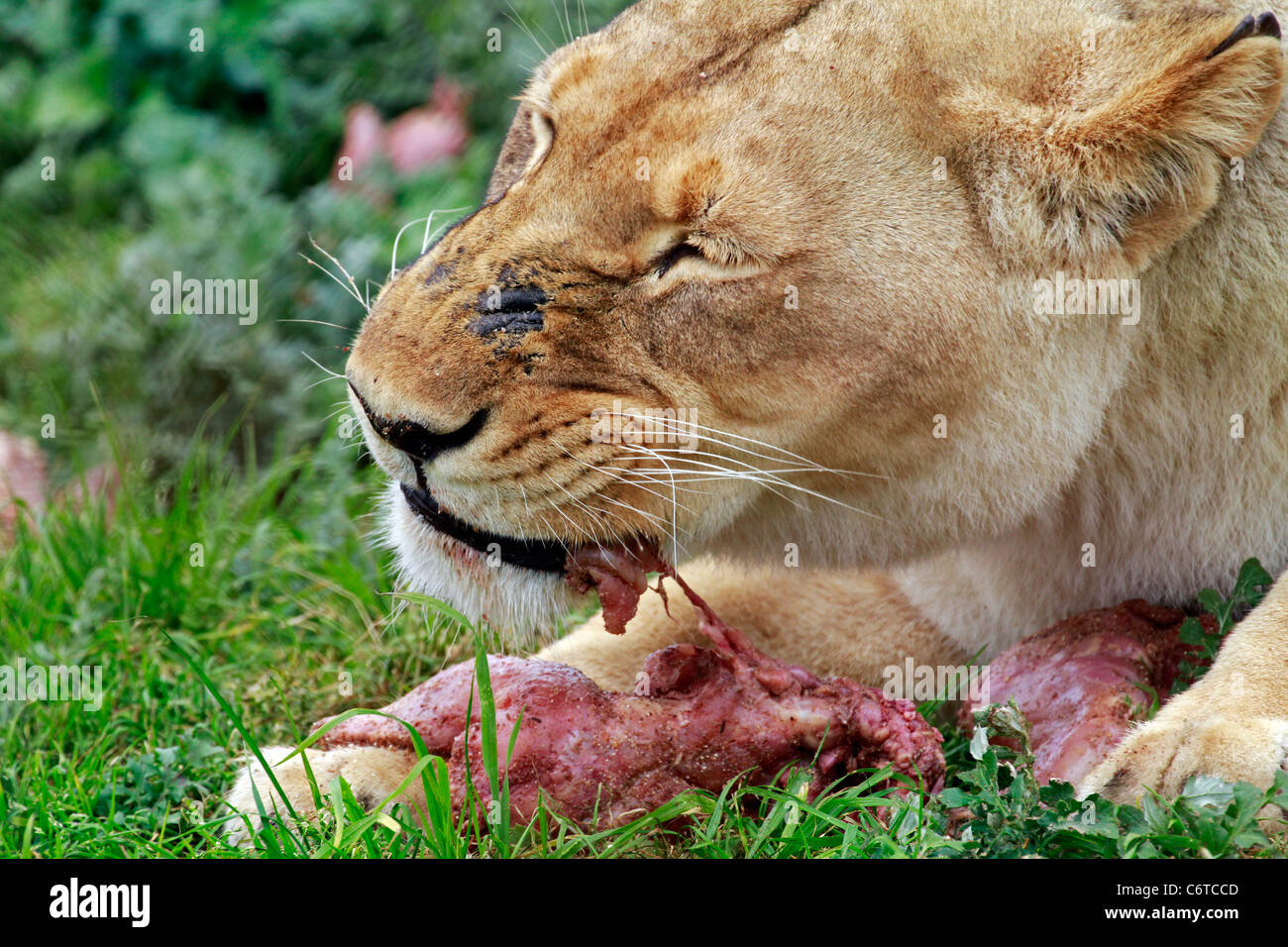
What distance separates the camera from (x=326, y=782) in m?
2.82

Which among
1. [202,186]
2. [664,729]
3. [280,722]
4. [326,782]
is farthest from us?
[202,186]

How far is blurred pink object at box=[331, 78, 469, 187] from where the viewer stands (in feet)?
19.7

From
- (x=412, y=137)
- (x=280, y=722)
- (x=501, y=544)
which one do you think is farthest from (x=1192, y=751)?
(x=412, y=137)

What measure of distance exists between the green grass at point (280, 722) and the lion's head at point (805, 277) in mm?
433

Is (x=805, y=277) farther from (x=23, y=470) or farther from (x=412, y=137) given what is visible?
(x=412, y=137)

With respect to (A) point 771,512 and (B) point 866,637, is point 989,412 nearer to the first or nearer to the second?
(A) point 771,512

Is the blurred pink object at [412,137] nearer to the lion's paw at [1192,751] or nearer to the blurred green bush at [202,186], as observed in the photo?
the blurred green bush at [202,186]

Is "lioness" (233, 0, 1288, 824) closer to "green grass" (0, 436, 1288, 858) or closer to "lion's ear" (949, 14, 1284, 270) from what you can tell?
"lion's ear" (949, 14, 1284, 270)

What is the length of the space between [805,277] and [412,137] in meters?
3.83

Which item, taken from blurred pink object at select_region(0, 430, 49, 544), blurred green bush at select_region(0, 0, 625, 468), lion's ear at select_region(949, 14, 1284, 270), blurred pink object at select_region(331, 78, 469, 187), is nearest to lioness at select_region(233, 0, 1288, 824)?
lion's ear at select_region(949, 14, 1284, 270)

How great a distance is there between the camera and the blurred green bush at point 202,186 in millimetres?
5250

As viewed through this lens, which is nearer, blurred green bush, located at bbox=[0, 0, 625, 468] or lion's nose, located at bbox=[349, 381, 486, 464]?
lion's nose, located at bbox=[349, 381, 486, 464]

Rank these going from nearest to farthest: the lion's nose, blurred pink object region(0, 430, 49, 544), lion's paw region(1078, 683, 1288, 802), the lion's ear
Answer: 1. lion's paw region(1078, 683, 1288, 802)
2. the lion's ear
3. the lion's nose
4. blurred pink object region(0, 430, 49, 544)
